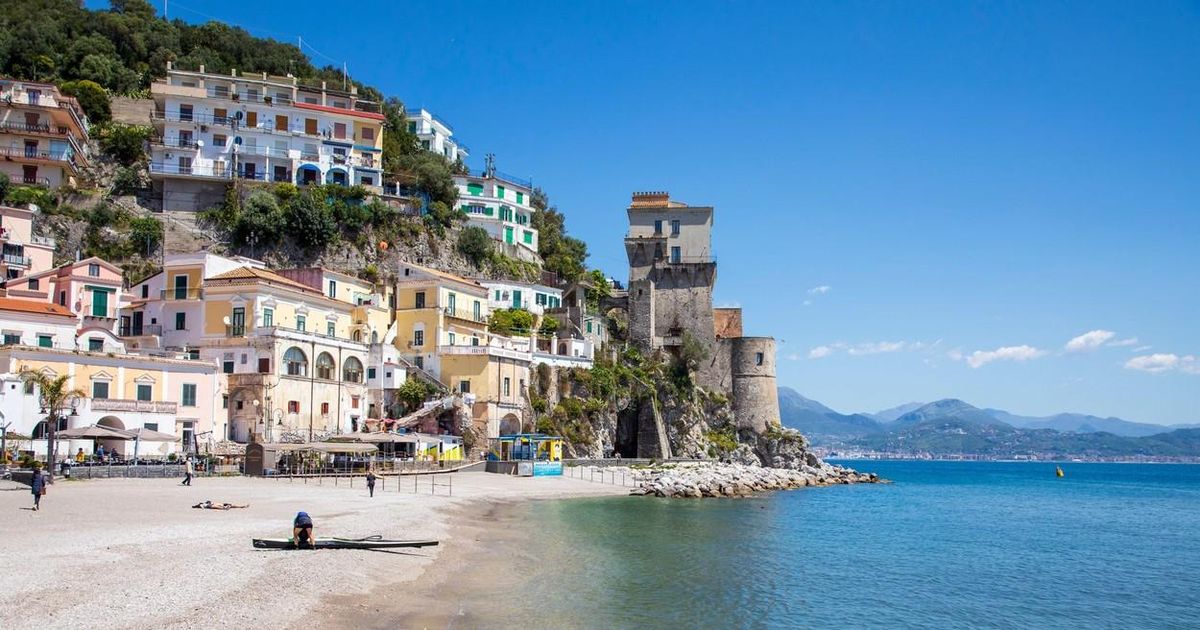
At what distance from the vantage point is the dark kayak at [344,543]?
68.0 ft

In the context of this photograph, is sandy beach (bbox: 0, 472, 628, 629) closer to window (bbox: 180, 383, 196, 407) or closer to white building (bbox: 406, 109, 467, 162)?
window (bbox: 180, 383, 196, 407)

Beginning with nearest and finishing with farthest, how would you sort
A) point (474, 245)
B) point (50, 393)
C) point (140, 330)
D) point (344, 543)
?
point (344, 543) < point (50, 393) < point (140, 330) < point (474, 245)

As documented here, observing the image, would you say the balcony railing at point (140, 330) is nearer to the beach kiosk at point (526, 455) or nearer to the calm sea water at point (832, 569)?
the beach kiosk at point (526, 455)

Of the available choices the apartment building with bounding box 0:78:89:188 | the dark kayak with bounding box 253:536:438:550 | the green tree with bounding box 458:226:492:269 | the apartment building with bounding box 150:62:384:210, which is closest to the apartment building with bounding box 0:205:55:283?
the apartment building with bounding box 0:78:89:188

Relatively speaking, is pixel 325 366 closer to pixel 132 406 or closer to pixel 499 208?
pixel 132 406

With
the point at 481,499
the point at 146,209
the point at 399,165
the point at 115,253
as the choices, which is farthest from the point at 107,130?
the point at 481,499

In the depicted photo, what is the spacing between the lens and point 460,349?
55031 millimetres

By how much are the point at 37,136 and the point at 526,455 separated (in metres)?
34.4

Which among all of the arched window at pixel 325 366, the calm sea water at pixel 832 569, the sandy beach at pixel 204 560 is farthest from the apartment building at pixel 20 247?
the calm sea water at pixel 832 569

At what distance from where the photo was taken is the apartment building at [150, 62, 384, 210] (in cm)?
6066

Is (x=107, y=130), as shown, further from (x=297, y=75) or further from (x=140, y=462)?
(x=140, y=462)

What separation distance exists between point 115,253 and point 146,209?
4414mm

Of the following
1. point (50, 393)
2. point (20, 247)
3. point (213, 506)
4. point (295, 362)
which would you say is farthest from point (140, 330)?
point (213, 506)

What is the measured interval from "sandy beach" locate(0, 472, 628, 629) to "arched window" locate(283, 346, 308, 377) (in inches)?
541
